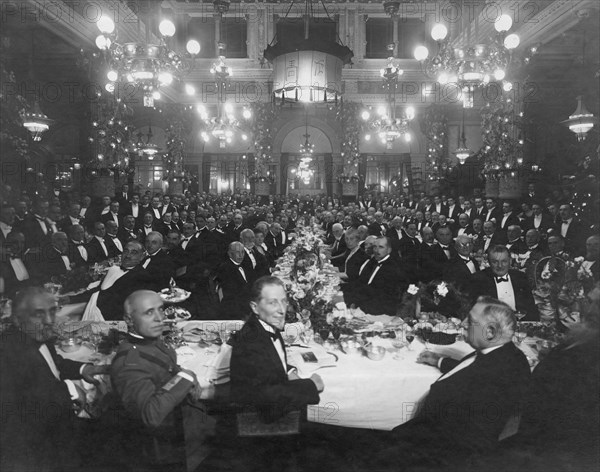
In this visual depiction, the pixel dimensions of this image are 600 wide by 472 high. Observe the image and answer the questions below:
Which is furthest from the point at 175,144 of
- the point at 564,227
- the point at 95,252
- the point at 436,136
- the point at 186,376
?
the point at 186,376

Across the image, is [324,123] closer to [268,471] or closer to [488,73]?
[488,73]

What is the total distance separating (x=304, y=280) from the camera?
3.96 m

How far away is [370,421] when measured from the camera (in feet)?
9.20

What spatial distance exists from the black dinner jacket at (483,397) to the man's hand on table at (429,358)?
42 centimetres

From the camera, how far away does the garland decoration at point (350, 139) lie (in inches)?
696

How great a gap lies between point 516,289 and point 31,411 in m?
3.65

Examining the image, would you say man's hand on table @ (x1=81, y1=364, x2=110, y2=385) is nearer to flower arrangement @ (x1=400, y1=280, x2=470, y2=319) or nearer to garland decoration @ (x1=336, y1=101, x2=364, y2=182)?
flower arrangement @ (x1=400, y1=280, x2=470, y2=319)

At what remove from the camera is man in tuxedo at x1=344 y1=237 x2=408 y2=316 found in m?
4.62

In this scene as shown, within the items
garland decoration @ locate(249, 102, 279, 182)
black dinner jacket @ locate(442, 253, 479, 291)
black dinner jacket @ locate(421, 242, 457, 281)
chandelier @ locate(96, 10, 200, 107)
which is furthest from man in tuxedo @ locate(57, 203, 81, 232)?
garland decoration @ locate(249, 102, 279, 182)

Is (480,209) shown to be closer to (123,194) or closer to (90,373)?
(123,194)

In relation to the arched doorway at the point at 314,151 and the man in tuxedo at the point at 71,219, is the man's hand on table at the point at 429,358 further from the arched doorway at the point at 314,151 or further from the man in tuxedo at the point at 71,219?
the arched doorway at the point at 314,151

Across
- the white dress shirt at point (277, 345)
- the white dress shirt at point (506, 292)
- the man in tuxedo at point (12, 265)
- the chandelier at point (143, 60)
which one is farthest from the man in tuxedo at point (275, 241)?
the white dress shirt at point (277, 345)

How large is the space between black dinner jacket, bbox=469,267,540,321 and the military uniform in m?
2.79

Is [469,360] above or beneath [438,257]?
beneath
